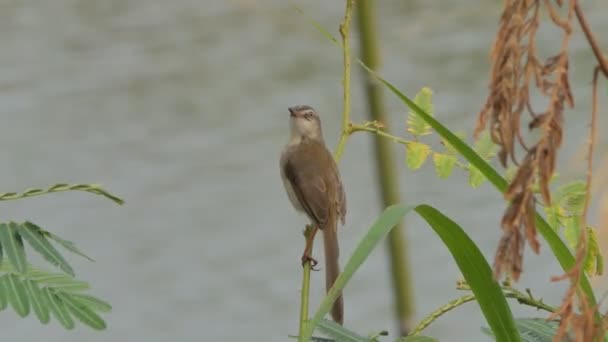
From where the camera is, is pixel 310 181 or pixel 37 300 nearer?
pixel 37 300

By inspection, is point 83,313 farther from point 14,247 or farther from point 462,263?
point 462,263

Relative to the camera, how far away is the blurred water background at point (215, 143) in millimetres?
5551

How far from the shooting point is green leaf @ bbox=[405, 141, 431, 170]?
4.46 ft

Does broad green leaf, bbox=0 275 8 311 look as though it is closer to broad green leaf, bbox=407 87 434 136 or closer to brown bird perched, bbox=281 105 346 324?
broad green leaf, bbox=407 87 434 136

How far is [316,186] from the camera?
7.20 ft

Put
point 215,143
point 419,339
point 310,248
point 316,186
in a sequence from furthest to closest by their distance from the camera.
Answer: point 215,143, point 316,186, point 310,248, point 419,339

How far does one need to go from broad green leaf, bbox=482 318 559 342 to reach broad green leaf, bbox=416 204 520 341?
12cm

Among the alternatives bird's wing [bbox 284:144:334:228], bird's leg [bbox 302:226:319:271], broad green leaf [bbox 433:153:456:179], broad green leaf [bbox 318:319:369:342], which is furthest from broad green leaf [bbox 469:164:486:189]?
bird's wing [bbox 284:144:334:228]

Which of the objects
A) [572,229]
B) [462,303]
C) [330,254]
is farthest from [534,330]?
→ [330,254]

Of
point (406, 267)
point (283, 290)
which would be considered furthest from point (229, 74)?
point (406, 267)

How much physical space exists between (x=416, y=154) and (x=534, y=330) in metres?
0.32

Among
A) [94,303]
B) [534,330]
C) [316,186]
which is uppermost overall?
[316,186]

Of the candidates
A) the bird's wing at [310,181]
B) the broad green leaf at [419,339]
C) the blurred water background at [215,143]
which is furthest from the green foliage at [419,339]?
the blurred water background at [215,143]

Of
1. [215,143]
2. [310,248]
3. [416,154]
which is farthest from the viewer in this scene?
[215,143]
